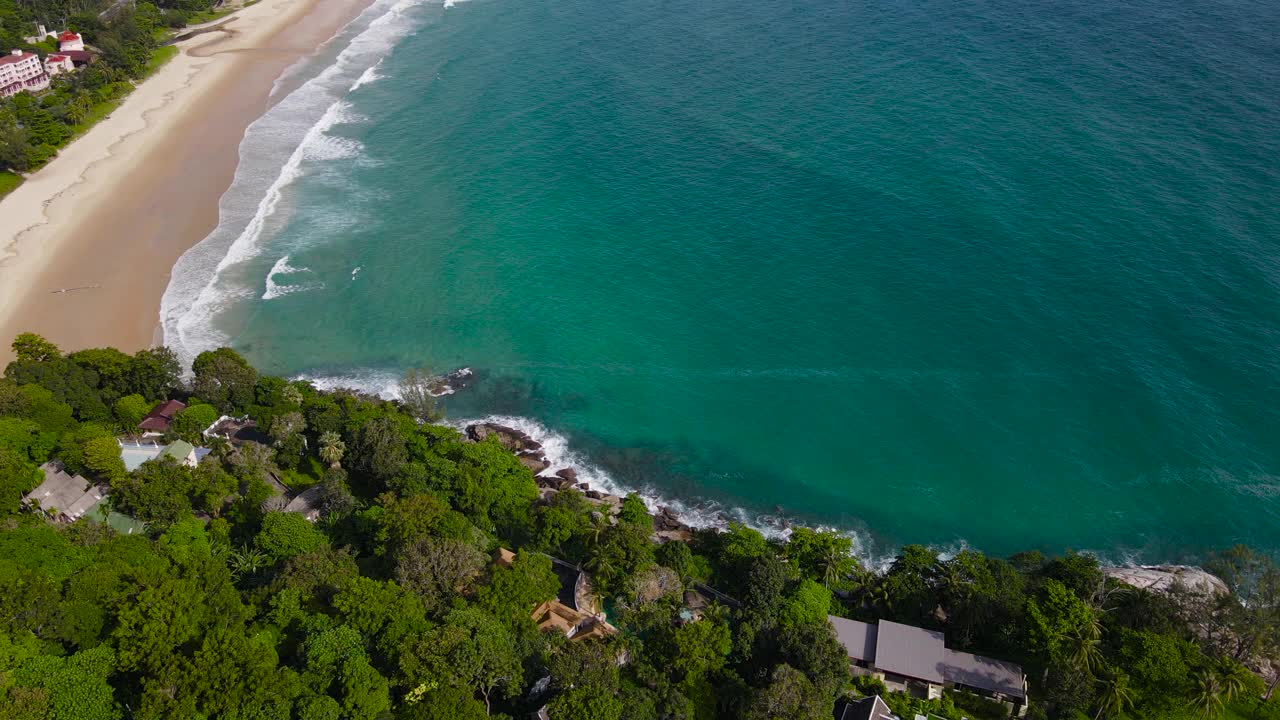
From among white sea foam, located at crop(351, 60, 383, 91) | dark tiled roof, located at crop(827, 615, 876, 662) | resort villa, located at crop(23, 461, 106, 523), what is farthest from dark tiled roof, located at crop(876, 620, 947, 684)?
white sea foam, located at crop(351, 60, 383, 91)

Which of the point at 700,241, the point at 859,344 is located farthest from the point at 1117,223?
the point at 700,241

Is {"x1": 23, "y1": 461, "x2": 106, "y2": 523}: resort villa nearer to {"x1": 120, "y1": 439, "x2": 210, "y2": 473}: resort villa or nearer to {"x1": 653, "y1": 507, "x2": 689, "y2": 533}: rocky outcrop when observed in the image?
{"x1": 120, "y1": 439, "x2": 210, "y2": 473}: resort villa

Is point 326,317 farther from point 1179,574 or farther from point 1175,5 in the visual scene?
point 1175,5

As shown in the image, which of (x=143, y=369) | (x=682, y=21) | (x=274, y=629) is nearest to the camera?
(x=274, y=629)

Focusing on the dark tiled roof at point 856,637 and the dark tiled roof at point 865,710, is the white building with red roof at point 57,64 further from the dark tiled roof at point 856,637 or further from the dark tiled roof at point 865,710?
the dark tiled roof at point 865,710

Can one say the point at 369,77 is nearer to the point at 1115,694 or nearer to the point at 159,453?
the point at 159,453

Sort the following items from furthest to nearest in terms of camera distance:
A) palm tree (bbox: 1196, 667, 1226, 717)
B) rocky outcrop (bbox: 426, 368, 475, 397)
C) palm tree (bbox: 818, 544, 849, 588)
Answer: rocky outcrop (bbox: 426, 368, 475, 397) < palm tree (bbox: 818, 544, 849, 588) < palm tree (bbox: 1196, 667, 1226, 717)
